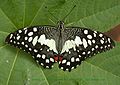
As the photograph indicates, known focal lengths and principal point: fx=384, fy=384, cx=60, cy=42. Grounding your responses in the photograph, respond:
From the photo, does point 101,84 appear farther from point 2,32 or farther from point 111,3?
point 2,32

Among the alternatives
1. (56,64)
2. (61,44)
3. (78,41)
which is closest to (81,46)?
(78,41)

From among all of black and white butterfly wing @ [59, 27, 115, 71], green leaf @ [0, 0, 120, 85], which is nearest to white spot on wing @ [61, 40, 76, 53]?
black and white butterfly wing @ [59, 27, 115, 71]

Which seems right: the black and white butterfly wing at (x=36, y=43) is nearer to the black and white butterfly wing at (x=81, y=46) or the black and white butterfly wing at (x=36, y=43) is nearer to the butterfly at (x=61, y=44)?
the butterfly at (x=61, y=44)

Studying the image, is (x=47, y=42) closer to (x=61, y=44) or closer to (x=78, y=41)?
(x=61, y=44)

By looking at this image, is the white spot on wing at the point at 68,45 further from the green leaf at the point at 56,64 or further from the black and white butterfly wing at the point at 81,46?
the green leaf at the point at 56,64

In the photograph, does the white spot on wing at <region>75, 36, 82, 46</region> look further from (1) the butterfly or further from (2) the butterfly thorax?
(2) the butterfly thorax

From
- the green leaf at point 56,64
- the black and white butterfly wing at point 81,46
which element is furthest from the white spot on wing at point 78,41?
the green leaf at point 56,64
